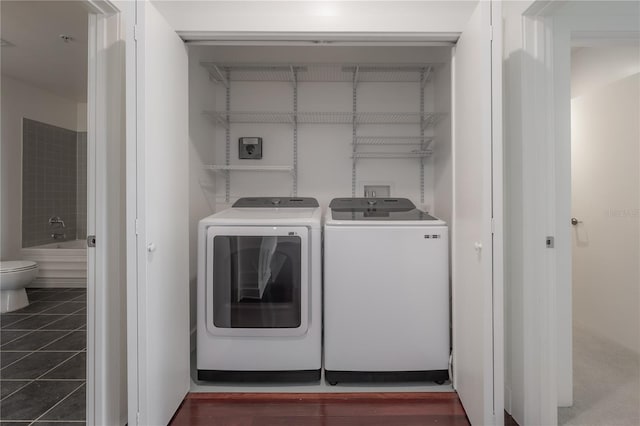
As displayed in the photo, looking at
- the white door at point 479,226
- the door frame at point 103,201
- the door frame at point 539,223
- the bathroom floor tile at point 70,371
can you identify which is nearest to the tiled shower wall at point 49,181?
the bathroom floor tile at point 70,371

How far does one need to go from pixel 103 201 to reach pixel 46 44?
97.9 inches

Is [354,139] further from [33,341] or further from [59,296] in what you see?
[59,296]

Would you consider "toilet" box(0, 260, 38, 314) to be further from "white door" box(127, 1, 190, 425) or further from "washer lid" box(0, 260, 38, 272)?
"white door" box(127, 1, 190, 425)

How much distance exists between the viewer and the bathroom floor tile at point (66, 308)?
121 inches

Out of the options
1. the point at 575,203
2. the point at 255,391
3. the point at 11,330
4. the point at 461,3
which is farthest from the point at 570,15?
the point at 11,330

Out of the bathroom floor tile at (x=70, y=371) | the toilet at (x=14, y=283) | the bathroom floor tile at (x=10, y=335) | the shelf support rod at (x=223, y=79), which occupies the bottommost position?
the bathroom floor tile at (x=70, y=371)

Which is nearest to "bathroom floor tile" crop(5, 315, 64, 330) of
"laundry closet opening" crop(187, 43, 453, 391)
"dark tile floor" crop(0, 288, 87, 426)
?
"dark tile floor" crop(0, 288, 87, 426)

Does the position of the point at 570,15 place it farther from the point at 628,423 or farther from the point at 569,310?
the point at 628,423

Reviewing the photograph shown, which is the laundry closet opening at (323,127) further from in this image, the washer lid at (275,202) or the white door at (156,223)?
the white door at (156,223)

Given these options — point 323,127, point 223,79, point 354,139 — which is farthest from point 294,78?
point 354,139

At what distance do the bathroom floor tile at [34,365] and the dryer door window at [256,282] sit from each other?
1.24 m

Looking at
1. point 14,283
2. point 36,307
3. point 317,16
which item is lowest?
point 36,307

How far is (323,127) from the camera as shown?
2.58 m

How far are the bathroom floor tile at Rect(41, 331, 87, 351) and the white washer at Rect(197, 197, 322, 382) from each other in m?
1.25
